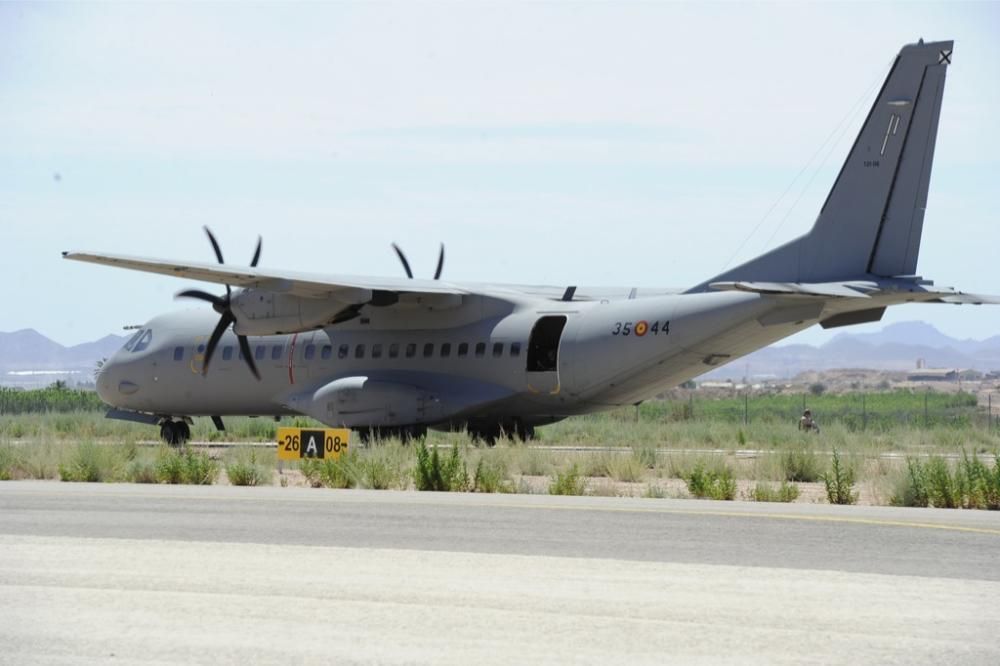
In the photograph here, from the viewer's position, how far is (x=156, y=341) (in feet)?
113

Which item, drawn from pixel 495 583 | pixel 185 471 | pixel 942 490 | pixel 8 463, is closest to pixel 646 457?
pixel 942 490

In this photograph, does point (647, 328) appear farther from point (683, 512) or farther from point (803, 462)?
point (683, 512)

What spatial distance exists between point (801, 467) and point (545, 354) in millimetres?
6425

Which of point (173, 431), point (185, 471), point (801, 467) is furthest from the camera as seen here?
point (173, 431)

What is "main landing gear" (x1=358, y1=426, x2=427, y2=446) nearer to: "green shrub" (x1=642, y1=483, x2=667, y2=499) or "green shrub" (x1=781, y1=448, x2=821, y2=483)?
"green shrub" (x1=781, y1=448, x2=821, y2=483)

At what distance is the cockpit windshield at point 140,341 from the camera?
3456 centimetres

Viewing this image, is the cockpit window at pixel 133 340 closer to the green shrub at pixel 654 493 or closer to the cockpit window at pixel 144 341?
the cockpit window at pixel 144 341

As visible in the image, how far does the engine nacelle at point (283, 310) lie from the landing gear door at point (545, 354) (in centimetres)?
370

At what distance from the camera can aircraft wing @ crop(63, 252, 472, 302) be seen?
87.9ft

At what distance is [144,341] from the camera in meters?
34.7

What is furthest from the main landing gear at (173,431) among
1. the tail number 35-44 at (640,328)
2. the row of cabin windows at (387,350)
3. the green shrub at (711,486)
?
the green shrub at (711,486)

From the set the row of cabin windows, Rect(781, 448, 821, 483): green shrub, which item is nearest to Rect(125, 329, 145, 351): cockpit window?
the row of cabin windows

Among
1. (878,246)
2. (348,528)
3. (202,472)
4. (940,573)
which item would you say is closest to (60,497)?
(202,472)

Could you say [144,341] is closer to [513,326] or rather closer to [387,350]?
[387,350]
